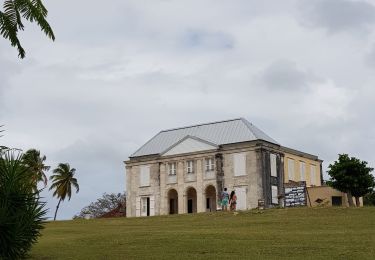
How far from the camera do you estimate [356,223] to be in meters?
30.3

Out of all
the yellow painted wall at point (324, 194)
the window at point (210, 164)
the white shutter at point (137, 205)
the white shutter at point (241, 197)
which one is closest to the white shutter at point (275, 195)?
the white shutter at point (241, 197)

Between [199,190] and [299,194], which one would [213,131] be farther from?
[299,194]

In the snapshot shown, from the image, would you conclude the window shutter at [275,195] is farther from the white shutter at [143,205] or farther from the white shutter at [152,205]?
the white shutter at [143,205]

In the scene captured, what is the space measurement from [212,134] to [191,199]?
22.8ft

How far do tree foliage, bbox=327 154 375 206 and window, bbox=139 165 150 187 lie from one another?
76.1ft

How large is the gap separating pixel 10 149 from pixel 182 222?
22.0 metres

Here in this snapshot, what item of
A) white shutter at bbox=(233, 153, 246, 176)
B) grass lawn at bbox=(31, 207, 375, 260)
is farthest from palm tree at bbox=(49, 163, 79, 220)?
grass lawn at bbox=(31, 207, 375, 260)

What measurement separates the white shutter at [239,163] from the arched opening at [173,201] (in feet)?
25.7

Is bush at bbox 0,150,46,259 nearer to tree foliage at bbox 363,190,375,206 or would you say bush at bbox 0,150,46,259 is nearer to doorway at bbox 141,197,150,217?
doorway at bbox 141,197,150,217

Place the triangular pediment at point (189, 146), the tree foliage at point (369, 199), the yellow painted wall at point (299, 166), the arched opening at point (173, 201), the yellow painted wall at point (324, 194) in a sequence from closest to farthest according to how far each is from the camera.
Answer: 1. the yellow painted wall at point (324, 194)
2. the triangular pediment at point (189, 146)
3. the yellow painted wall at point (299, 166)
4. the arched opening at point (173, 201)
5. the tree foliage at point (369, 199)

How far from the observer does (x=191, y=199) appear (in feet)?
217

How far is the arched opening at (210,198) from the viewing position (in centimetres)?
6384

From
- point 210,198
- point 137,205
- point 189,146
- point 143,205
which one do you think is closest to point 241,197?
point 210,198

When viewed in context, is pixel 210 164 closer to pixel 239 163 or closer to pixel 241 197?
pixel 239 163
